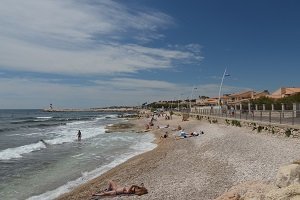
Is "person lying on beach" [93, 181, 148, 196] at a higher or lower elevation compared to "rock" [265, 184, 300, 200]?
lower

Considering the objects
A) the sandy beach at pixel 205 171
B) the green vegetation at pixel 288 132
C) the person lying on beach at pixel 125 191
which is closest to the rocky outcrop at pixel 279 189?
the sandy beach at pixel 205 171

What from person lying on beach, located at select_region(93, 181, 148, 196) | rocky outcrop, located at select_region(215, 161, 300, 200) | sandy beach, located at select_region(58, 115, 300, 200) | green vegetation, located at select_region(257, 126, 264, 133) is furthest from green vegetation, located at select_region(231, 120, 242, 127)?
rocky outcrop, located at select_region(215, 161, 300, 200)

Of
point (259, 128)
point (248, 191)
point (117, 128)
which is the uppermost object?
point (259, 128)

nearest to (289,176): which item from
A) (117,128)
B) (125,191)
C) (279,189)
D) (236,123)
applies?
(279,189)

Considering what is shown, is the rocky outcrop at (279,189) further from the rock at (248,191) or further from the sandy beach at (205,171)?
the sandy beach at (205,171)

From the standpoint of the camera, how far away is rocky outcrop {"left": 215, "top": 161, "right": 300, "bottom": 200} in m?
6.44

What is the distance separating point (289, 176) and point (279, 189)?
109 centimetres

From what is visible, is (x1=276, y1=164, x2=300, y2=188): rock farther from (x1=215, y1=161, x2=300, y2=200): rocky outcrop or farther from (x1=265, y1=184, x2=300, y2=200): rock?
(x1=265, y1=184, x2=300, y2=200): rock

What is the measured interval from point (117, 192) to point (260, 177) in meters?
4.81

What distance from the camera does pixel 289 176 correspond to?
7809 mm

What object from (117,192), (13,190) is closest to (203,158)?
(117,192)

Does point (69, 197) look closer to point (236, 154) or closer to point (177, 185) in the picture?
point (177, 185)

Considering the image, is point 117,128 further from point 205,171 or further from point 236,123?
point 205,171

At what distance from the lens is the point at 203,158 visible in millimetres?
19906
